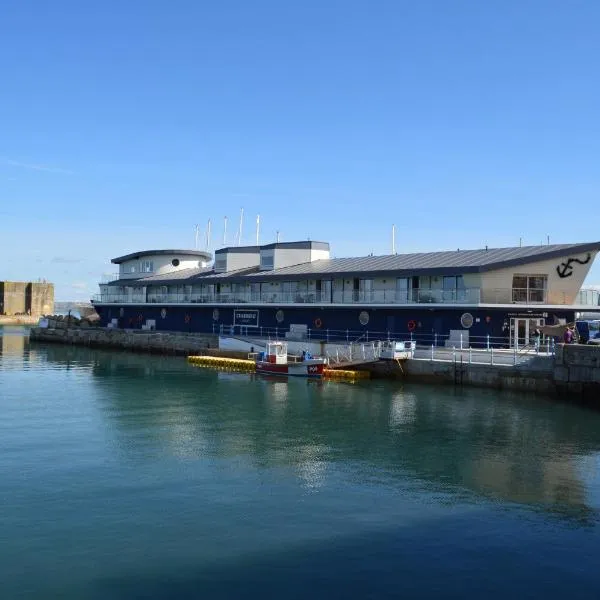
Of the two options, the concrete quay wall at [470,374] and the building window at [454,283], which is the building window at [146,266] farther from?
the building window at [454,283]

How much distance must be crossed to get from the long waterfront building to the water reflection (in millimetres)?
6650

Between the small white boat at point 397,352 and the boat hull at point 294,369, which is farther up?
the small white boat at point 397,352

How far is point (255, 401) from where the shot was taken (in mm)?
36594

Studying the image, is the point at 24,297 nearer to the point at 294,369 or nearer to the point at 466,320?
the point at 294,369

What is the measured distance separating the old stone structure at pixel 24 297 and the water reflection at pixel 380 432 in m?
121

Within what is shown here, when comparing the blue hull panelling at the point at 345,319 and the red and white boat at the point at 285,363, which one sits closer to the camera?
the blue hull panelling at the point at 345,319

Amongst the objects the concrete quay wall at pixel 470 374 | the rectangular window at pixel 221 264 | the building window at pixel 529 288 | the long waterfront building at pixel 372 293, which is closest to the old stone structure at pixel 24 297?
the long waterfront building at pixel 372 293

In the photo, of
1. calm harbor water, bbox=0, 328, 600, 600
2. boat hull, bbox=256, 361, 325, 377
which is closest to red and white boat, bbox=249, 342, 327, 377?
boat hull, bbox=256, 361, 325, 377

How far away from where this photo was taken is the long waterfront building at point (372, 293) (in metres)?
43.9

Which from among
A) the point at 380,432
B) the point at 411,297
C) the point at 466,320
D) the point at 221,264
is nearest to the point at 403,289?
the point at 411,297

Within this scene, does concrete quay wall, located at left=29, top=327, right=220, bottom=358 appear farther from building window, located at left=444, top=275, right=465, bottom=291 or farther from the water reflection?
building window, located at left=444, top=275, right=465, bottom=291

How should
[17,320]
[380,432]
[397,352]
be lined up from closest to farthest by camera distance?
[380,432]
[397,352]
[17,320]

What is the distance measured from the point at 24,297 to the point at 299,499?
14968 cm

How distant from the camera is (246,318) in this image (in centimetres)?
5984
